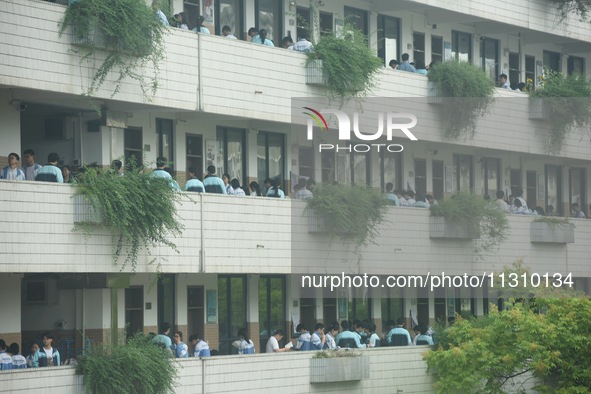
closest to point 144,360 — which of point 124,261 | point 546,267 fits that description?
point 124,261

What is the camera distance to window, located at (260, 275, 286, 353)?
38.6 metres

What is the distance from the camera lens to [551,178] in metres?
49.9

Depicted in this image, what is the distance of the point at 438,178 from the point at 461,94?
3424 millimetres

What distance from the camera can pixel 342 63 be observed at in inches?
1485

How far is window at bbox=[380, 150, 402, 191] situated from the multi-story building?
0.19 ft

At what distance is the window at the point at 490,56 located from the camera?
47.1m

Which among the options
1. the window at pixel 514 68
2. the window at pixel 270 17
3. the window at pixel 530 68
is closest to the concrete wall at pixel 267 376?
the window at pixel 270 17

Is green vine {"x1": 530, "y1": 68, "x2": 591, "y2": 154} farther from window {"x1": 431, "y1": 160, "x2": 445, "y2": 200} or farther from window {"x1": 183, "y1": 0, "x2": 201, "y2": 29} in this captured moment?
window {"x1": 183, "y1": 0, "x2": 201, "y2": 29}

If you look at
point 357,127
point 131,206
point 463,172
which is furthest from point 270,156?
point 463,172

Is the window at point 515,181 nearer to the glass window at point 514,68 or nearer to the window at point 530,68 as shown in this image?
the glass window at point 514,68

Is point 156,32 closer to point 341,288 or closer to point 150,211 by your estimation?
point 150,211

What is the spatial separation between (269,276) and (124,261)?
7703 millimetres

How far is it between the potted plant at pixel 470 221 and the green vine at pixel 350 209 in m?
2.64

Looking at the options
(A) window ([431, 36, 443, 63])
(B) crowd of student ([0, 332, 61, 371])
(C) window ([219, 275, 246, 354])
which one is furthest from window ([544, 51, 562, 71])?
(B) crowd of student ([0, 332, 61, 371])
